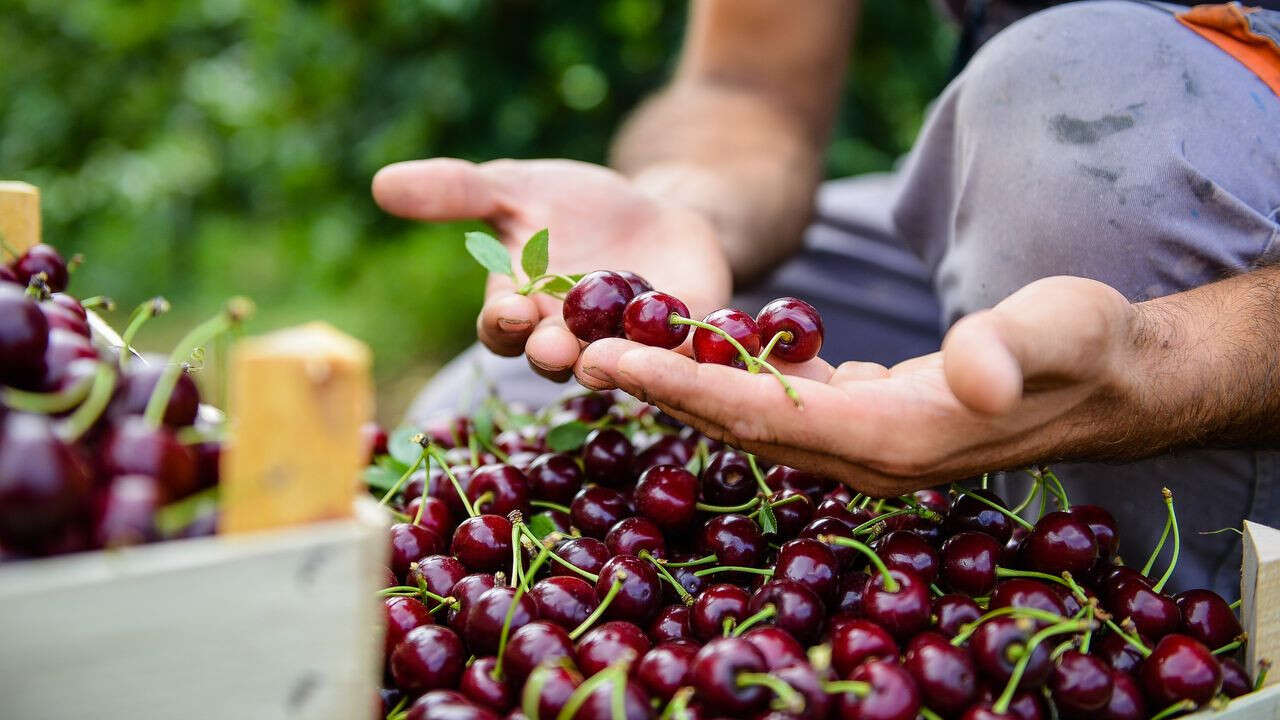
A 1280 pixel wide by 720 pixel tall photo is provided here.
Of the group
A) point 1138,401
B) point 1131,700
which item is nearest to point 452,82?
point 1138,401

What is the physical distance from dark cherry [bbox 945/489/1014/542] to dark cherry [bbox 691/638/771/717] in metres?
0.40

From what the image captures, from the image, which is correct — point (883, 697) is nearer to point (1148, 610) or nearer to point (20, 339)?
point (1148, 610)

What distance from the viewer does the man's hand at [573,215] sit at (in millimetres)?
A: 1528

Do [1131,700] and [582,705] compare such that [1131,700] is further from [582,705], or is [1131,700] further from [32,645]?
[32,645]

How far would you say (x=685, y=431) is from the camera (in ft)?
4.90

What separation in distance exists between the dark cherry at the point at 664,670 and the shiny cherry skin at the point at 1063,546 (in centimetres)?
42

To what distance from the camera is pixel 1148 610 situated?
998 millimetres

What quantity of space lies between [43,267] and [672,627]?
78 cm

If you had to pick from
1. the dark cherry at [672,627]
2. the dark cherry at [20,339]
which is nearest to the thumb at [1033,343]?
the dark cherry at [672,627]

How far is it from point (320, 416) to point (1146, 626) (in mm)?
867

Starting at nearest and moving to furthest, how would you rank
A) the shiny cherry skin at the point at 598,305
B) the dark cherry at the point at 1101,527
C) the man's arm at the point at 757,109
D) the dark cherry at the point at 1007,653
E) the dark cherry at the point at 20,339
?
the dark cherry at the point at 20,339, the dark cherry at the point at 1007,653, the dark cherry at the point at 1101,527, the shiny cherry skin at the point at 598,305, the man's arm at the point at 757,109

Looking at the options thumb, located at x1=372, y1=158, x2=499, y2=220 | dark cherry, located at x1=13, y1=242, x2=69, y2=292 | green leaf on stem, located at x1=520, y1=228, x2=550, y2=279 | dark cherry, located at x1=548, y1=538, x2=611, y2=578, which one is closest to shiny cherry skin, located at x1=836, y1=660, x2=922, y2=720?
dark cherry, located at x1=548, y1=538, x2=611, y2=578

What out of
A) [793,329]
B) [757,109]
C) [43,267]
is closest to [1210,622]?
[793,329]

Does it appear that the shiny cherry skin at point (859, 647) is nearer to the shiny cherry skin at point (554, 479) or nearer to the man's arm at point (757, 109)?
the shiny cherry skin at point (554, 479)
